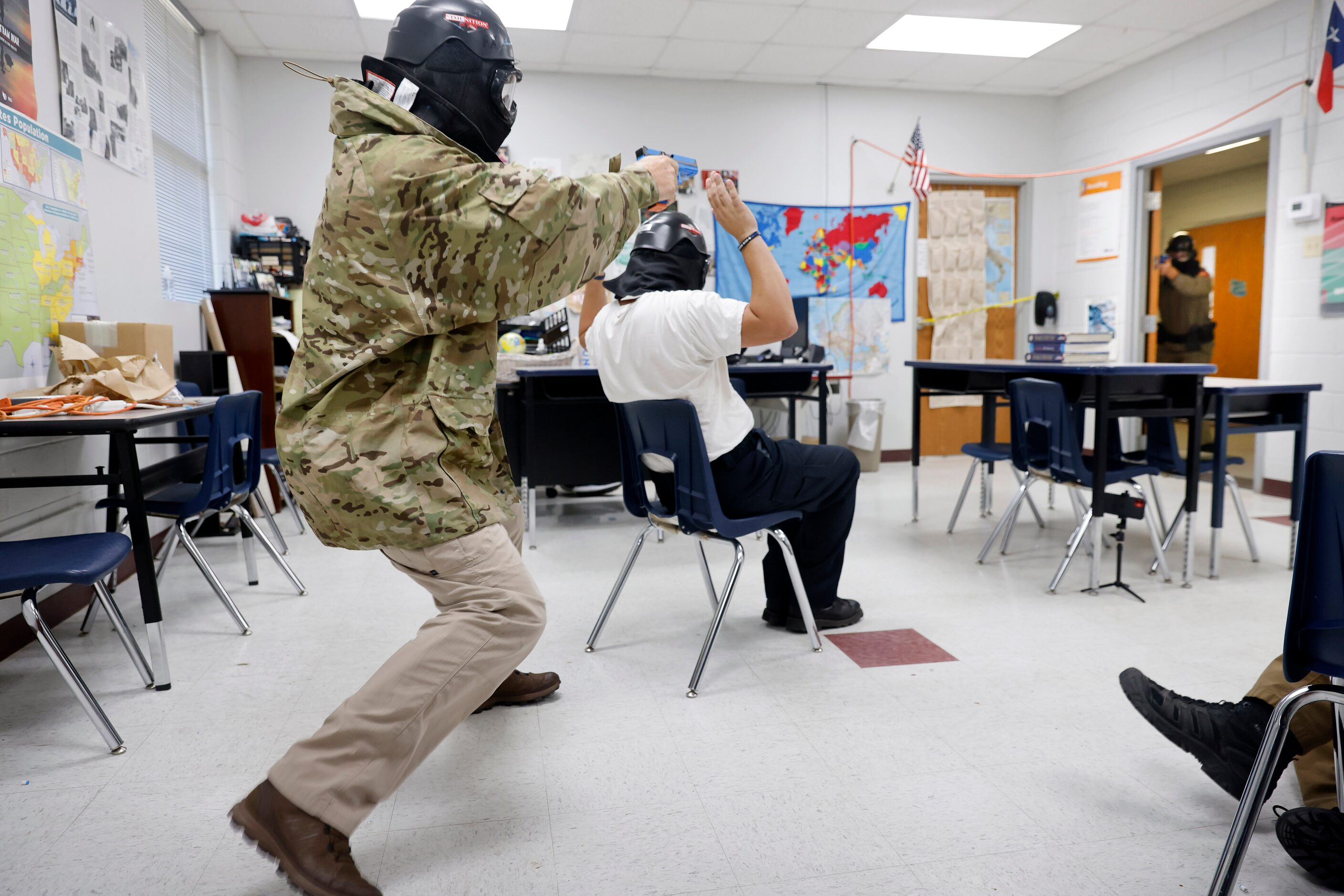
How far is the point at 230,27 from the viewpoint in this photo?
5.03 m

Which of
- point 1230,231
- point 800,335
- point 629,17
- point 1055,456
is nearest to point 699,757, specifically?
point 1055,456

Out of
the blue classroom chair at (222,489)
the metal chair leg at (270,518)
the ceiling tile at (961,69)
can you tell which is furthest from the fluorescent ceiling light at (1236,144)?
the metal chair leg at (270,518)

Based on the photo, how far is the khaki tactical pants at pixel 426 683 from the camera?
4.14 feet

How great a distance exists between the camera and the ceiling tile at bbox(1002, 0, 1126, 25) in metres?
4.85

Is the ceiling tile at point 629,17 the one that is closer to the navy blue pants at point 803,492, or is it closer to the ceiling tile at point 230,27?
the ceiling tile at point 230,27

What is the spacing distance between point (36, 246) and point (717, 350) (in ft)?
7.77

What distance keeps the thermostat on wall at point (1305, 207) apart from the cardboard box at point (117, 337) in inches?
218

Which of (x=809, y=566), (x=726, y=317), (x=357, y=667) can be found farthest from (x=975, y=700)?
(x=357, y=667)

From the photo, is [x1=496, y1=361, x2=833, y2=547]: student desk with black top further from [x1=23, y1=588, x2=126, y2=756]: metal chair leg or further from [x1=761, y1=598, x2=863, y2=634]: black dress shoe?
[x1=23, y1=588, x2=126, y2=756]: metal chair leg

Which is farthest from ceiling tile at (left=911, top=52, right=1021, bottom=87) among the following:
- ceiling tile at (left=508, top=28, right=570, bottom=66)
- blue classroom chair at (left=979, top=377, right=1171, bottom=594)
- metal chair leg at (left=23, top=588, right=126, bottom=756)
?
metal chair leg at (left=23, top=588, right=126, bottom=756)

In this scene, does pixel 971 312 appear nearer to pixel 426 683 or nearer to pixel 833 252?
pixel 833 252

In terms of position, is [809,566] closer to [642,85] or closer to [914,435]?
[914,435]

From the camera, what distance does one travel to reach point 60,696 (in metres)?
2.20

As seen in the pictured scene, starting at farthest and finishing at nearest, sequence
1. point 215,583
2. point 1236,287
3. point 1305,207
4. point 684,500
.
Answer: point 1236,287 < point 1305,207 < point 215,583 < point 684,500
